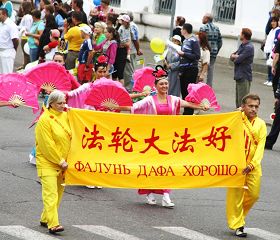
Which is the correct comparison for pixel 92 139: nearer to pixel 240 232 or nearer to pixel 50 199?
pixel 50 199

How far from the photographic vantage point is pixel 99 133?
43.7ft

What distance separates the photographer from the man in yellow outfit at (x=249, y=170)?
13.1 meters

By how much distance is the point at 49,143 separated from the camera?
12.6 m

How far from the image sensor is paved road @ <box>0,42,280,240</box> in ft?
41.9

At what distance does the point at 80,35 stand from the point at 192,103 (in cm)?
892

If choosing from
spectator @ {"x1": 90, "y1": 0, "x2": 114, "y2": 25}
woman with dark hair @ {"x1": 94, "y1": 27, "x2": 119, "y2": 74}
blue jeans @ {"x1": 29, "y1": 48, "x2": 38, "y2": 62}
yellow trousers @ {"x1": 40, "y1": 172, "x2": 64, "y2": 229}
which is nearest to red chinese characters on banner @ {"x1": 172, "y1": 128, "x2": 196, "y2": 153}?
yellow trousers @ {"x1": 40, "y1": 172, "x2": 64, "y2": 229}

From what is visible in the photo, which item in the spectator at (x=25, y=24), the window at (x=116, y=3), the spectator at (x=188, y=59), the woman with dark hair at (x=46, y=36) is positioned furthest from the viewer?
the window at (x=116, y=3)

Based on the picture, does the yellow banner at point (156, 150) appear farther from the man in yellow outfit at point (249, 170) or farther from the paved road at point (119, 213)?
the paved road at point (119, 213)

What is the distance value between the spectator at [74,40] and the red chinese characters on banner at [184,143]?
9819 millimetres

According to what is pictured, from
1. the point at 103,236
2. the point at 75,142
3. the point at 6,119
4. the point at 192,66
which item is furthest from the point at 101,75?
the point at 192,66

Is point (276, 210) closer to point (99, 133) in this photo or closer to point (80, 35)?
point (99, 133)

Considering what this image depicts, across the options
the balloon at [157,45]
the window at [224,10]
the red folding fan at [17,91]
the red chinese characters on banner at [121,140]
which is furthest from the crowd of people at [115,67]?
the window at [224,10]

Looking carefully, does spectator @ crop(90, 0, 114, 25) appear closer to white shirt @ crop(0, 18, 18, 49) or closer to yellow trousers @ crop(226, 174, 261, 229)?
white shirt @ crop(0, 18, 18, 49)

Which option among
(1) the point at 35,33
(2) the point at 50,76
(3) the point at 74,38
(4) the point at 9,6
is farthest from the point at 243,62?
(2) the point at 50,76
